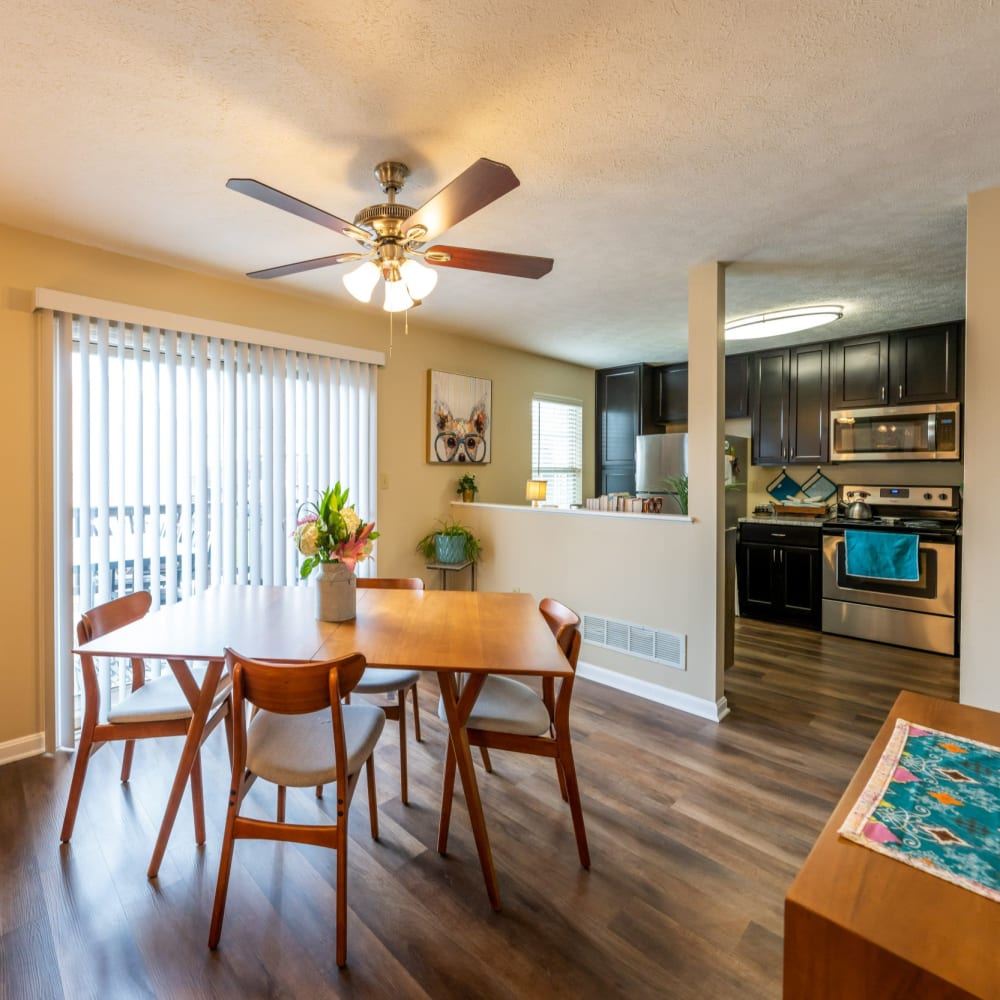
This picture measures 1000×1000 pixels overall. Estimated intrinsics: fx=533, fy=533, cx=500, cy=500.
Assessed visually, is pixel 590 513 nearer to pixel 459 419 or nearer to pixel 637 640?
pixel 637 640

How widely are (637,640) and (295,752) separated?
7.22 feet

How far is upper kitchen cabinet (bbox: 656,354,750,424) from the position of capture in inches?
198

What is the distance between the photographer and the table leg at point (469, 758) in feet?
5.48

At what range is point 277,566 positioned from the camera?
10.9 ft

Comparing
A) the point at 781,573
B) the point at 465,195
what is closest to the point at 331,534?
the point at 465,195

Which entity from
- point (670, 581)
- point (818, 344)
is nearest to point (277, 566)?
point (670, 581)

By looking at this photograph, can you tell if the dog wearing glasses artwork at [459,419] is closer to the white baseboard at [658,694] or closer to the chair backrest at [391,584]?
the chair backrest at [391,584]

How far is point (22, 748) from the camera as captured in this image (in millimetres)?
2529

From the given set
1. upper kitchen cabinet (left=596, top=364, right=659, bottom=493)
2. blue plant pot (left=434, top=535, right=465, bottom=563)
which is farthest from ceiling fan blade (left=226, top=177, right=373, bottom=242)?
upper kitchen cabinet (left=596, top=364, right=659, bottom=493)

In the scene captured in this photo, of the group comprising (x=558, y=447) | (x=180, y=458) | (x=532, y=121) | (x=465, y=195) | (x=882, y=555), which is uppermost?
(x=532, y=121)

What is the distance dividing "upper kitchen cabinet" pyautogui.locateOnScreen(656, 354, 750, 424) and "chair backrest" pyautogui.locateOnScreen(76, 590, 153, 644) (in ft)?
15.4

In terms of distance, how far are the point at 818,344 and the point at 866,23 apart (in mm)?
3742

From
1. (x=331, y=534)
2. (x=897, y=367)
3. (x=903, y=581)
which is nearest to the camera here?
(x=331, y=534)

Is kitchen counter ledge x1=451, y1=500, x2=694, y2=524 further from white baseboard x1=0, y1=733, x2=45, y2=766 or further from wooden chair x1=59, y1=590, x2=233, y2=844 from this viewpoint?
white baseboard x1=0, y1=733, x2=45, y2=766
